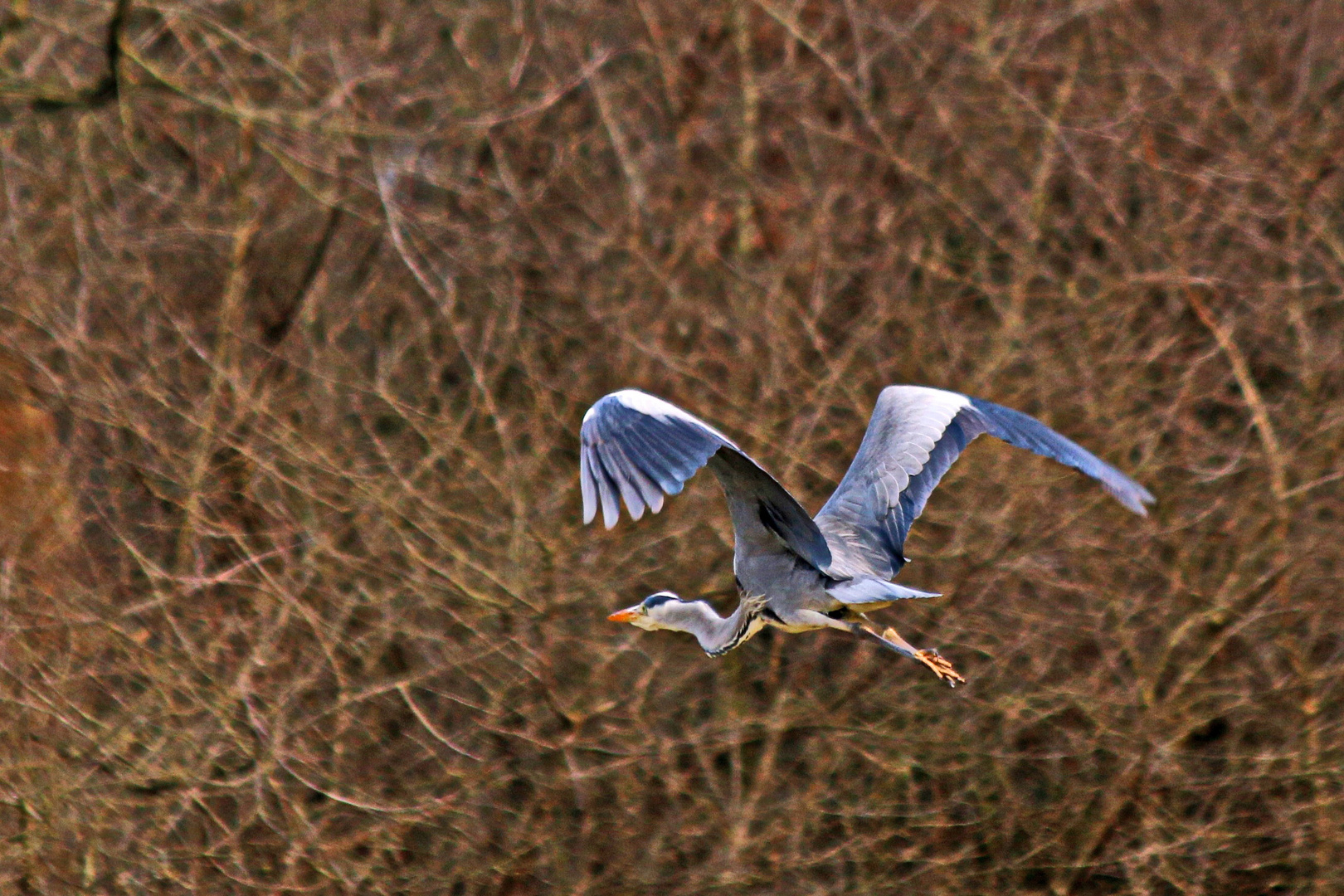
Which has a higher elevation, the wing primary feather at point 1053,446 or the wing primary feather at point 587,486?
the wing primary feather at point 587,486

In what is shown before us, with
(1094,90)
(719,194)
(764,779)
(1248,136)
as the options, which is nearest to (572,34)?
(719,194)

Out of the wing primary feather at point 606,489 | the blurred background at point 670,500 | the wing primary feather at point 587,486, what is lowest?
the blurred background at point 670,500

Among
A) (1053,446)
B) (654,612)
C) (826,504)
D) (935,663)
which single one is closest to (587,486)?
(826,504)

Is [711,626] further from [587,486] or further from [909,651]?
[587,486]

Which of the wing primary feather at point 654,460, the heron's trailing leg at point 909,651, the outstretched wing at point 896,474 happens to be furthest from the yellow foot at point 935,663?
the wing primary feather at point 654,460

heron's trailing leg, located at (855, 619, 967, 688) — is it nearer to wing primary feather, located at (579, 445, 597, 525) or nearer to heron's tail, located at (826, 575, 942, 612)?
heron's tail, located at (826, 575, 942, 612)

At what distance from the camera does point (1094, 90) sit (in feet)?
32.7

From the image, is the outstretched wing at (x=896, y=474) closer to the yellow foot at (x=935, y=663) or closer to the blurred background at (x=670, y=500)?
the yellow foot at (x=935, y=663)

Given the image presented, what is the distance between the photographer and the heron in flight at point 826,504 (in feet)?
16.8

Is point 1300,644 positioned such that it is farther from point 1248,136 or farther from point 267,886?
point 267,886

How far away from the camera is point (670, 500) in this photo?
8.76 m

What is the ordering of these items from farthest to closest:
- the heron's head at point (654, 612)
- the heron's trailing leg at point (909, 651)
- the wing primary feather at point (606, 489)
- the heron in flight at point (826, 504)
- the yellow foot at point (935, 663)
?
the heron's head at point (654, 612) < the yellow foot at point (935, 663) < the heron's trailing leg at point (909, 651) < the heron in flight at point (826, 504) < the wing primary feather at point (606, 489)

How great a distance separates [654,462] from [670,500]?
3701mm

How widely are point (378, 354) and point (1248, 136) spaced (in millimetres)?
4380
